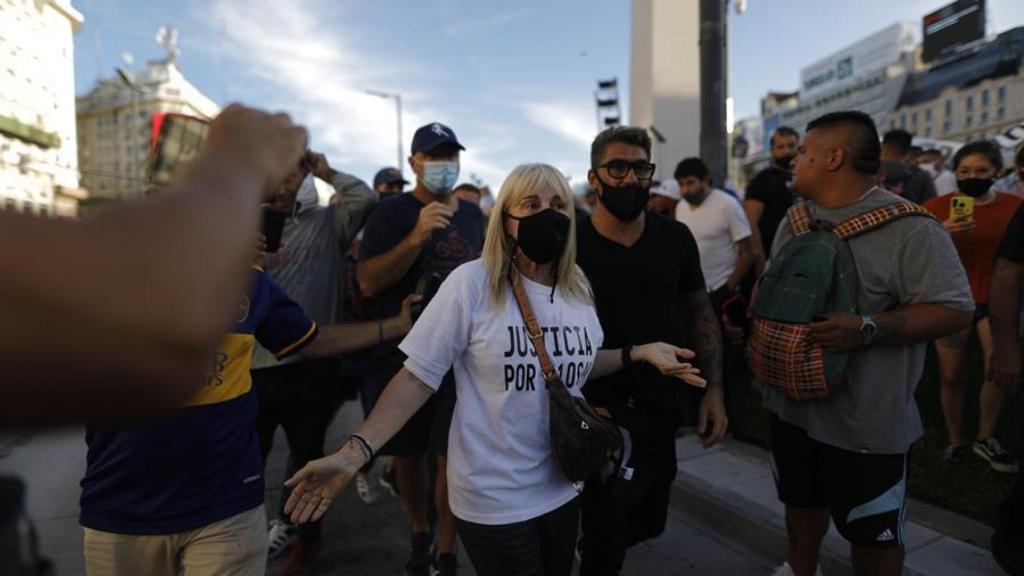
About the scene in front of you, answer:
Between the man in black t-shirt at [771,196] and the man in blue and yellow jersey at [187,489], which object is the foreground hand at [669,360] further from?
the man in black t-shirt at [771,196]

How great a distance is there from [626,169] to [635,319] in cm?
63

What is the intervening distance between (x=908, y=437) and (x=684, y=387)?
2.77 feet

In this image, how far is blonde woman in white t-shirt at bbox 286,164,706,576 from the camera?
193 centimetres

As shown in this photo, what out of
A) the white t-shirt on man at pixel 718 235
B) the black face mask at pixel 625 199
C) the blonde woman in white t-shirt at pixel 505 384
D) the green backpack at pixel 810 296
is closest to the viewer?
the blonde woman in white t-shirt at pixel 505 384

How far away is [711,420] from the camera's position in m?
2.71

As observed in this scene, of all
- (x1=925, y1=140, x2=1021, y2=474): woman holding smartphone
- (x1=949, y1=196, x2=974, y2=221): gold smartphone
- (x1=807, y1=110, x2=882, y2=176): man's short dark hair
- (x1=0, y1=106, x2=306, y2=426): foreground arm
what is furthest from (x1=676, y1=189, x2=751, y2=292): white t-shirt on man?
(x1=0, y1=106, x2=306, y2=426): foreground arm

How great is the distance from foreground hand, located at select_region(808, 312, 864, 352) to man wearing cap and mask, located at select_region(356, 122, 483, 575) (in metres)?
1.68

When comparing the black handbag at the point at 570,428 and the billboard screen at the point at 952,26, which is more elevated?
the billboard screen at the point at 952,26

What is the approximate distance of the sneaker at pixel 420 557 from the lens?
3184 millimetres

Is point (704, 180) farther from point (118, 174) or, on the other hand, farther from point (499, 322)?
point (118, 174)

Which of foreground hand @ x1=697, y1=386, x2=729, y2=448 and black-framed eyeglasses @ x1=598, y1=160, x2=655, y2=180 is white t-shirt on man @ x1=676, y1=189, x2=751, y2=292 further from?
black-framed eyeglasses @ x1=598, y1=160, x2=655, y2=180

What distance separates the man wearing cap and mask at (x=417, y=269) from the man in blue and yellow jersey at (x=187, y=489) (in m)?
1.15

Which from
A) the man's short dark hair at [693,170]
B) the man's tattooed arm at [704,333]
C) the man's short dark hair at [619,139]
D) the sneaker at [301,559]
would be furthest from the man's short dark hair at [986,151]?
the sneaker at [301,559]

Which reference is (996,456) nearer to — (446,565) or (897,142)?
(897,142)
